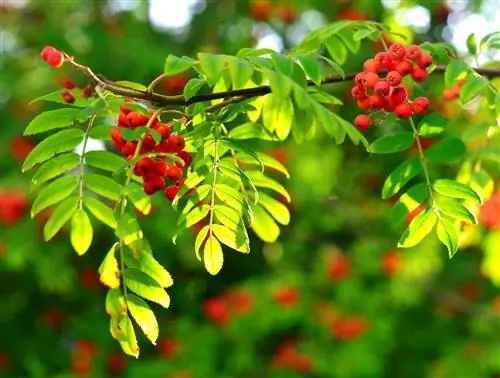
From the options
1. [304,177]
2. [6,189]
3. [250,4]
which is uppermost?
[250,4]

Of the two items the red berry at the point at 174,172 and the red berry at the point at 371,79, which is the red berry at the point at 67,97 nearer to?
the red berry at the point at 174,172

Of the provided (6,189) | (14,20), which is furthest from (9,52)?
(6,189)

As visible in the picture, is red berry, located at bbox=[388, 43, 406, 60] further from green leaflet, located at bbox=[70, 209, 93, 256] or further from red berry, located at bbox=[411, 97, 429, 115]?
green leaflet, located at bbox=[70, 209, 93, 256]

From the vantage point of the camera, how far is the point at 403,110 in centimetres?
174

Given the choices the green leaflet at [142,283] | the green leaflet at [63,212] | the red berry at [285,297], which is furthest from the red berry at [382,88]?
the red berry at [285,297]

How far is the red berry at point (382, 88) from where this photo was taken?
170cm

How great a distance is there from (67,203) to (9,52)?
16.4 ft

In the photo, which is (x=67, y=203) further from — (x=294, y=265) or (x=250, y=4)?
(x=250, y=4)

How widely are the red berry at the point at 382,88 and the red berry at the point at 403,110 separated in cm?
4

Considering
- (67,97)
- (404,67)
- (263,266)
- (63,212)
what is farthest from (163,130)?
(263,266)

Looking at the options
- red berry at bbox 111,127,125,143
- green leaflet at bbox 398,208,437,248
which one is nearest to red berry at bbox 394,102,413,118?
green leaflet at bbox 398,208,437,248

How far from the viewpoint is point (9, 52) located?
21.6 feet

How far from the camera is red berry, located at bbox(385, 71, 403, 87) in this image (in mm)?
1710

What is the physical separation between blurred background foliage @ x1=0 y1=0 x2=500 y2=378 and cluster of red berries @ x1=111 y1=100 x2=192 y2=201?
3.63 meters
